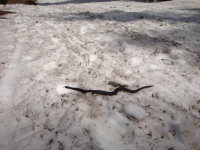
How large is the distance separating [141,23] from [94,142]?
6321 mm

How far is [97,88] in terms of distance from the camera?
2.90m

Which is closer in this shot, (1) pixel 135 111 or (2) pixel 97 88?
(1) pixel 135 111

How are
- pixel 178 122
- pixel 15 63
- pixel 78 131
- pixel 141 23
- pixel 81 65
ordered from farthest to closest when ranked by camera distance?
pixel 141 23
pixel 81 65
pixel 15 63
pixel 178 122
pixel 78 131

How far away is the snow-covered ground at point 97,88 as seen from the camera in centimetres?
197

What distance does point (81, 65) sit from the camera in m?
3.62

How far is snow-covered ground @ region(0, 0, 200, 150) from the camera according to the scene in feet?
6.46

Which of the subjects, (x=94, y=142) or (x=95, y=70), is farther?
(x=95, y=70)

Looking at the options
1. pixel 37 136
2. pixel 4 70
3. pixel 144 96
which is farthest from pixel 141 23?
pixel 37 136

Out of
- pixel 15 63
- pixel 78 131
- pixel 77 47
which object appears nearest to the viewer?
pixel 78 131

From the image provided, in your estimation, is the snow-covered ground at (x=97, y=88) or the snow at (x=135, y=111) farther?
the snow at (x=135, y=111)

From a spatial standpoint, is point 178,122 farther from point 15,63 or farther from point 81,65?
point 15,63

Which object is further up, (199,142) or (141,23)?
(141,23)

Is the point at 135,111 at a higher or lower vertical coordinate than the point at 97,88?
lower

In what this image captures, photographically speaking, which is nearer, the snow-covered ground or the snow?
the snow-covered ground
